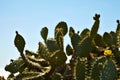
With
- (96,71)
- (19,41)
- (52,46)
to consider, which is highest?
(19,41)

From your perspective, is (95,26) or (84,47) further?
(95,26)

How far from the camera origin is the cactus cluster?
11.9 ft

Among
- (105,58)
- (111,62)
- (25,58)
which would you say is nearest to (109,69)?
(111,62)

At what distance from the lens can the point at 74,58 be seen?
14.3 ft

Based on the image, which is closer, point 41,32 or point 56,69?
point 56,69

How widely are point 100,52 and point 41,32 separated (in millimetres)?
909

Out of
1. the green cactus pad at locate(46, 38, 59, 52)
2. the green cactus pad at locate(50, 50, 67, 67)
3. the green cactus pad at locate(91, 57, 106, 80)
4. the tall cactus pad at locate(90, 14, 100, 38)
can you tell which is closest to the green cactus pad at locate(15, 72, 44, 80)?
the green cactus pad at locate(50, 50, 67, 67)

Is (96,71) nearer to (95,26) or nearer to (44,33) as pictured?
(95,26)

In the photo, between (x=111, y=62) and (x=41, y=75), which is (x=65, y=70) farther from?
(x=111, y=62)

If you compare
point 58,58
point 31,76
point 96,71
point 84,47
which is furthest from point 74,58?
point 96,71

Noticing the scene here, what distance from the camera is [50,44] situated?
4605mm

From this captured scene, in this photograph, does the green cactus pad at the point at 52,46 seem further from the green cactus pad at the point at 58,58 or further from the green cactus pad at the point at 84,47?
the green cactus pad at the point at 84,47

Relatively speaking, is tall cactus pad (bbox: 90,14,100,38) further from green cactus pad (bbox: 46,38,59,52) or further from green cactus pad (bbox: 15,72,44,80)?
green cactus pad (bbox: 15,72,44,80)

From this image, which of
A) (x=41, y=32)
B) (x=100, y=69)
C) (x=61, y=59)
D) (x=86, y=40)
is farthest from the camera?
(x=41, y=32)
